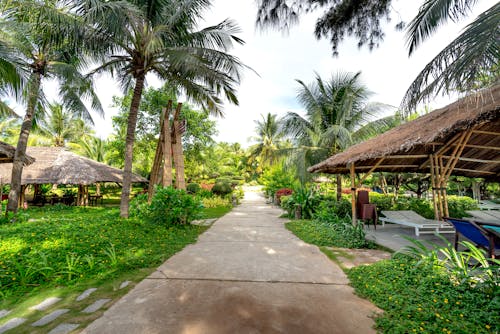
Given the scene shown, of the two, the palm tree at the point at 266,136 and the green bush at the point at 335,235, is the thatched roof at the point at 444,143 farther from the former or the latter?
the palm tree at the point at 266,136

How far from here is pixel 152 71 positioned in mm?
8109

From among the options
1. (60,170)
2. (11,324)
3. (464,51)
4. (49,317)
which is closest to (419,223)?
(464,51)

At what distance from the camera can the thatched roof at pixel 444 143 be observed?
14.0ft

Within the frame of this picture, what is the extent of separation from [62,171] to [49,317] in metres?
14.1

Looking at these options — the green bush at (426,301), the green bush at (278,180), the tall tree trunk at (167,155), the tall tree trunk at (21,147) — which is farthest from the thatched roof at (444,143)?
the tall tree trunk at (21,147)

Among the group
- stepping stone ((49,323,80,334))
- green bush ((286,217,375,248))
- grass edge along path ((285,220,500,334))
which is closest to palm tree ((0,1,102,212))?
stepping stone ((49,323,80,334))

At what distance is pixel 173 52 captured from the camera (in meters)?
6.79

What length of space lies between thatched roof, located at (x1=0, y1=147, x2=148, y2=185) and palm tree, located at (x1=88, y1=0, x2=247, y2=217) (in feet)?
24.6

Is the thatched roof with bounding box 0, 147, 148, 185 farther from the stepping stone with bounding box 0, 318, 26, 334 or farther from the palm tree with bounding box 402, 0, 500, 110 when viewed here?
the palm tree with bounding box 402, 0, 500, 110

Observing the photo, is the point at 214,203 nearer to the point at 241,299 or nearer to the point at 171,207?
the point at 171,207

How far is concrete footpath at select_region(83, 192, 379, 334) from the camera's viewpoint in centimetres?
215

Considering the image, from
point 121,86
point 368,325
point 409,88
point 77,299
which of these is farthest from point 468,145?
point 121,86

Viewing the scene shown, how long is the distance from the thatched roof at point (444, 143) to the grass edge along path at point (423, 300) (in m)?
2.25

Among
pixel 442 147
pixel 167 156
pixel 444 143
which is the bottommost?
pixel 442 147
